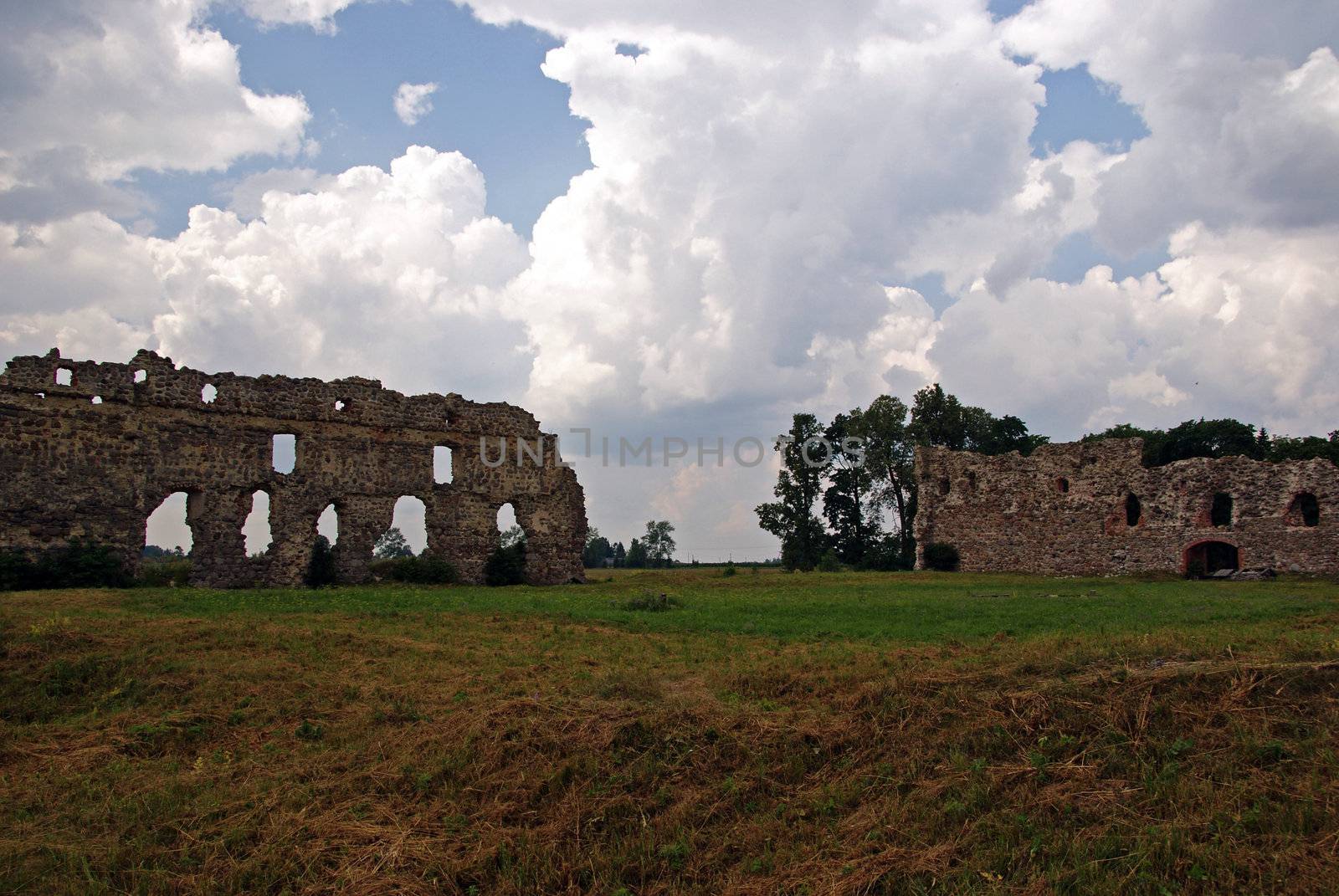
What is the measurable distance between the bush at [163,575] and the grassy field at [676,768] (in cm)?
1245

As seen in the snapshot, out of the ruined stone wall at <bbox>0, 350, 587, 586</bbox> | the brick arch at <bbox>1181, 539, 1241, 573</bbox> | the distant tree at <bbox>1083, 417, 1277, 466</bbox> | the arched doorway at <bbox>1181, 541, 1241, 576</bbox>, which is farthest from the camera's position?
the distant tree at <bbox>1083, 417, 1277, 466</bbox>

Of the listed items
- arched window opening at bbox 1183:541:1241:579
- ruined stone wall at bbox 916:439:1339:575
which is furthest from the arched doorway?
ruined stone wall at bbox 916:439:1339:575

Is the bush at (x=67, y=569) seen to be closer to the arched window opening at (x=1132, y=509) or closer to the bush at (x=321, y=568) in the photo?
the bush at (x=321, y=568)

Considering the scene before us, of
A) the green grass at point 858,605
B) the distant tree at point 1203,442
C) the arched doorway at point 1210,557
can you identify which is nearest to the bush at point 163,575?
the green grass at point 858,605

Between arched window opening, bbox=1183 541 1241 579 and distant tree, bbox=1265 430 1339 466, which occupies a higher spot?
distant tree, bbox=1265 430 1339 466

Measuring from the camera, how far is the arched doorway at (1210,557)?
101 ft

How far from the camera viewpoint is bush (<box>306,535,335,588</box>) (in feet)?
84.6

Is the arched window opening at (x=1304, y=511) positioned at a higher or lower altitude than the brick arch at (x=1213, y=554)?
higher

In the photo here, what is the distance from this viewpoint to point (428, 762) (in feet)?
26.2

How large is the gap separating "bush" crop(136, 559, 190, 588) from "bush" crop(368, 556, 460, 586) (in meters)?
4.85

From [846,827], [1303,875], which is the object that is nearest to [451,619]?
[846,827]

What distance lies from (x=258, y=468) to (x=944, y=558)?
26.5 m

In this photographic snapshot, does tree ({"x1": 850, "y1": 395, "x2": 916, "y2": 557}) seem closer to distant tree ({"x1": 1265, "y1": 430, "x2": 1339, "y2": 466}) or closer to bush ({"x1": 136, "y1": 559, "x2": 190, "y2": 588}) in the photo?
distant tree ({"x1": 1265, "y1": 430, "x2": 1339, "y2": 466})

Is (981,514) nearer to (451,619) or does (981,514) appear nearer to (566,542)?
(566,542)
